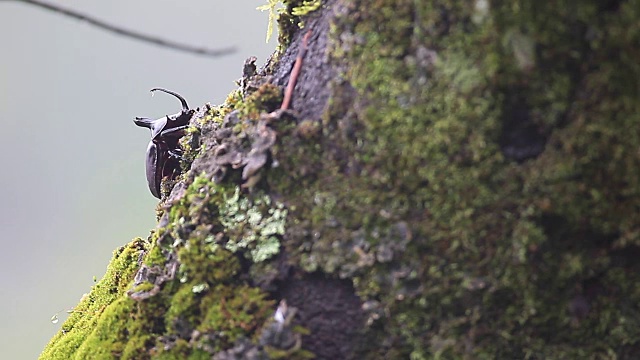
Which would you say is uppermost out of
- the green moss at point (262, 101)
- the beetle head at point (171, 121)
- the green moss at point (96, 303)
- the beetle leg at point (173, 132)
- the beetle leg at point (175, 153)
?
the beetle head at point (171, 121)

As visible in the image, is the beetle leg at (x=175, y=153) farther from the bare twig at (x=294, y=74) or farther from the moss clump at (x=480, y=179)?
the moss clump at (x=480, y=179)

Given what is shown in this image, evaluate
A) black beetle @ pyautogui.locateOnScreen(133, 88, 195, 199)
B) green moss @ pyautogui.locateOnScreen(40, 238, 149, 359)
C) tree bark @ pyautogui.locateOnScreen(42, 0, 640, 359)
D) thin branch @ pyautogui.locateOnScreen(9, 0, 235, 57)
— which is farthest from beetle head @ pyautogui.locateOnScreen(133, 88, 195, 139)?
thin branch @ pyautogui.locateOnScreen(9, 0, 235, 57)

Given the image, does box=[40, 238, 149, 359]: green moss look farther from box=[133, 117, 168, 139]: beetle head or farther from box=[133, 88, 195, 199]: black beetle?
box=[133, 117, 168, 139]: beetle head

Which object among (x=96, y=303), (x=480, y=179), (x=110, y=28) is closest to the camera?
(x=110, y=28)

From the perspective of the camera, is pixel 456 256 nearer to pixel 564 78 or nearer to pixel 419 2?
pixel 564 78

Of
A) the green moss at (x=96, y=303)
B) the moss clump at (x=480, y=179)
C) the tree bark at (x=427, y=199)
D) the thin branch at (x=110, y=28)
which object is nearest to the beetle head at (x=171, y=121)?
the green moss at (x=96, y=303)

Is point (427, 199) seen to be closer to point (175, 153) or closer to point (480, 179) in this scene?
point (480, 179)

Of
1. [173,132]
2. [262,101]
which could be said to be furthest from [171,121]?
[262,101]

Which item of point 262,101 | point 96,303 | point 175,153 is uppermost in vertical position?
point 175,153
